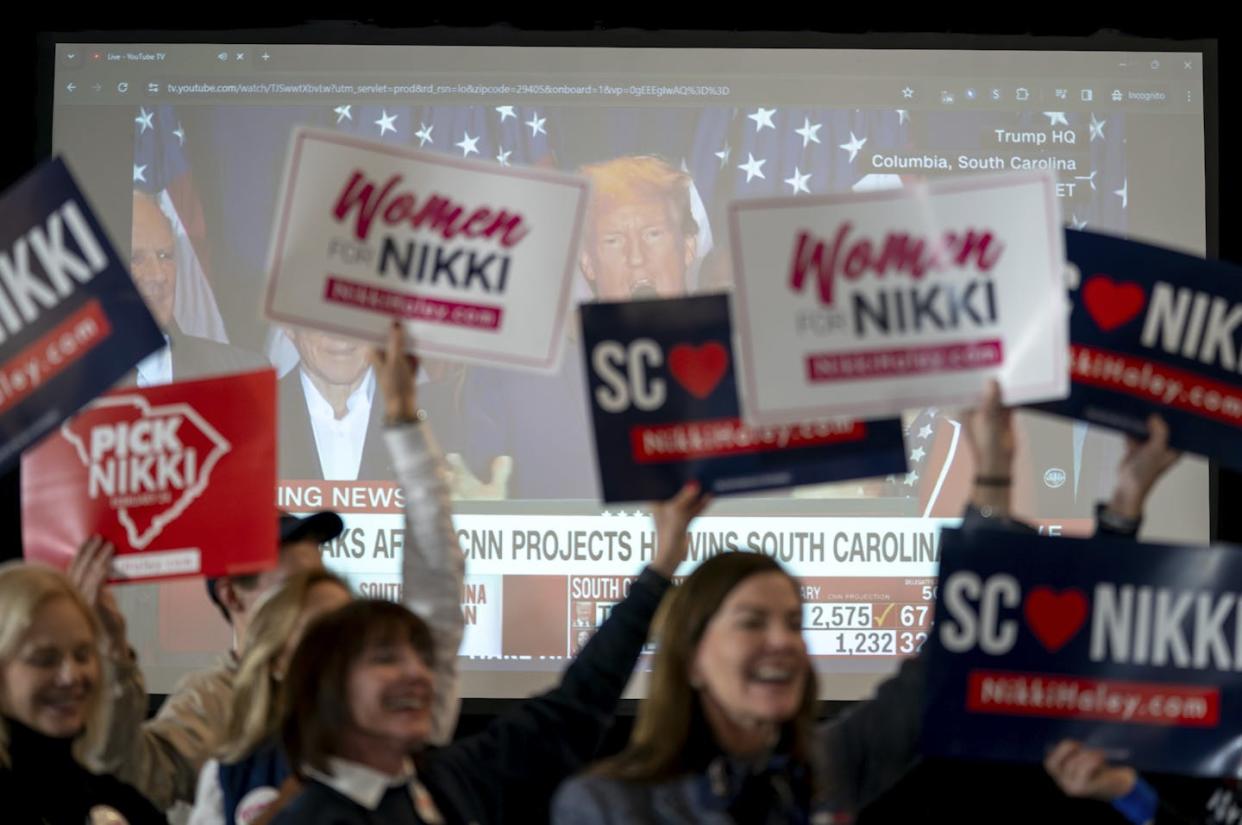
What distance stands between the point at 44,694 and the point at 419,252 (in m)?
0.86

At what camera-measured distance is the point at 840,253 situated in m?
2.85

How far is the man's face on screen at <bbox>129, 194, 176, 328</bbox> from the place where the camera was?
550 centimetres

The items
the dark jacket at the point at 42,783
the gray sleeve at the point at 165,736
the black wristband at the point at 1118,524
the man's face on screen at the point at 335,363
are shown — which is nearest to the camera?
the dark jacket at the point at 42,783

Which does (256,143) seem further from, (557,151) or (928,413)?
(928,413)

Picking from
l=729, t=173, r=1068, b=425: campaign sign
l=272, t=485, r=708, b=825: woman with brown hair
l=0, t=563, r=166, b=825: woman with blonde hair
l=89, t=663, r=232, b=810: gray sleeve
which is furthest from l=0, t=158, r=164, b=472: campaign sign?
l=729, t=173, r=1068, b=425: campaign sign

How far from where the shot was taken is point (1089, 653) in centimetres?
267

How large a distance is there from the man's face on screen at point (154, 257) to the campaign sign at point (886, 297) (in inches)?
120

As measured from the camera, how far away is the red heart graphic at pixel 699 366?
2.85 metres

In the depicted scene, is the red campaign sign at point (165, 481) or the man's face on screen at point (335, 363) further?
the man's face on screen at point (335, 363)

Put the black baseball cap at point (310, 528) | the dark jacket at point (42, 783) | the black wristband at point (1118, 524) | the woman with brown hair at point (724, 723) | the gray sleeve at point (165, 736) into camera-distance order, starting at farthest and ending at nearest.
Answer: the black baseball cap at point (310, 528) < the gray sleeve at point (165, 736) < the black wristband at point (1118, 524) < the dark jacket at point (42, 783) < the woman with brown hair at point (724, 723)

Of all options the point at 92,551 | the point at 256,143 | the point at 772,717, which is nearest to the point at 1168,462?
the point at 772,717

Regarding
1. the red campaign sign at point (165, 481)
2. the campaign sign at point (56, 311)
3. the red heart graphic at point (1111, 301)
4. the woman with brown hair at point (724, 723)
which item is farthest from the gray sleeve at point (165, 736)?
the red heart graphic at point (1111, 301)

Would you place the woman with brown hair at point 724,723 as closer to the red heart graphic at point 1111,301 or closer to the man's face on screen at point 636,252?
the red heart graphic at point 1111,301

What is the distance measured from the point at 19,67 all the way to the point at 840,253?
3.61 meters
